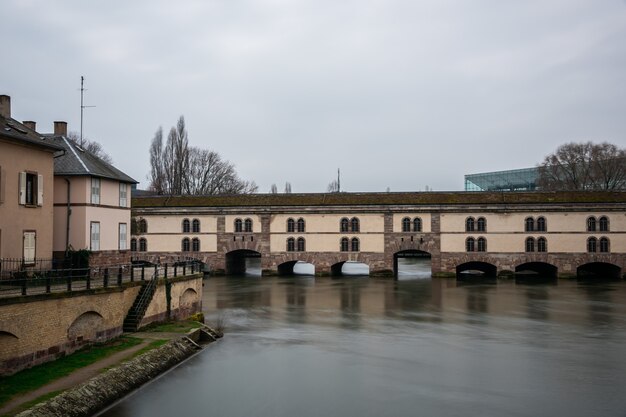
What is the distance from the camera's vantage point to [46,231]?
73.7ft

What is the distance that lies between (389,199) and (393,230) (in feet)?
9.93

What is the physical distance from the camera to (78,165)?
1024 inches

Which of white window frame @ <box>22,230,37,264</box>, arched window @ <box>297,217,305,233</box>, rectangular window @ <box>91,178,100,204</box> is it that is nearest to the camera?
white window frame @ <box>22,230,37,264</box>

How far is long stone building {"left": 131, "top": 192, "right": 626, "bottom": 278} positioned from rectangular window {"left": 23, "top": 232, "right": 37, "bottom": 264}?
1201 inches

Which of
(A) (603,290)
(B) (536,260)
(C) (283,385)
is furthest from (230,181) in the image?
(C) (283,385)

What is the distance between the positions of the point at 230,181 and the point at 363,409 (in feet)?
215

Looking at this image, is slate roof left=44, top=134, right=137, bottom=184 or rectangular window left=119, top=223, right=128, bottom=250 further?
rectangular window left=119, top=223, right=128, bottom=250

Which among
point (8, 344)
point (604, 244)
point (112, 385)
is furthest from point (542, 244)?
point (8, 344)

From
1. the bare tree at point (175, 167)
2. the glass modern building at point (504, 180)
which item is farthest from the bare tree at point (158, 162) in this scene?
the glass modern building at point (504, 180)

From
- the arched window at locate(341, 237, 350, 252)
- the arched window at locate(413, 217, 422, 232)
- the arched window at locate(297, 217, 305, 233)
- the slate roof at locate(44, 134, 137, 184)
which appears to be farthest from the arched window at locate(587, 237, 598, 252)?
the slate roof at locate(44, 134, 137, 184)

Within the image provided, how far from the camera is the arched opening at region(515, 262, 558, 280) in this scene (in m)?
49.9

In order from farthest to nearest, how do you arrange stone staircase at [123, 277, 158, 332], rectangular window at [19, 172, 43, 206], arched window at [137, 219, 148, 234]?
arched window at [137, 219, 148, 234] < rectangular window at [19, 172, 43, 206] < stone staircase at [123, 277, 158, 332]

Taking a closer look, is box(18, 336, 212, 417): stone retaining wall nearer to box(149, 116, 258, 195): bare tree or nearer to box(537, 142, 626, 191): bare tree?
box(149, 116, 258, 195): bare tree

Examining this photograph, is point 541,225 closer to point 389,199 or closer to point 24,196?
A: point 389,199
